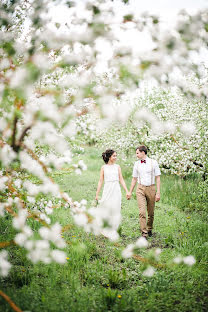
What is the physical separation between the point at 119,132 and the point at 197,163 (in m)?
5.81

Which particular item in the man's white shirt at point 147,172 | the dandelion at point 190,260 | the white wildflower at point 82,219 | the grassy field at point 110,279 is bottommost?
the grassy field at point 110,279

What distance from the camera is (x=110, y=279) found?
3.67 meters

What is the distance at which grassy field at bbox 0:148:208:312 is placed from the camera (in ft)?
10.4

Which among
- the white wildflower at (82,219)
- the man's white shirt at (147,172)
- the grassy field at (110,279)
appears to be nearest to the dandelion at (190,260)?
the grassy field at (110,279)

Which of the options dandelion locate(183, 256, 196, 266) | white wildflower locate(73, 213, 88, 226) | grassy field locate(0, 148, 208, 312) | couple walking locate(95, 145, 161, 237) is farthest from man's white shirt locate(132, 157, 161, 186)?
white wildflower locate(73, 213, 88, 226)

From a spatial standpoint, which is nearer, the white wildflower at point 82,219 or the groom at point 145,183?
the white wildflower at point 82,219

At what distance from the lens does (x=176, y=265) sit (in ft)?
13.7

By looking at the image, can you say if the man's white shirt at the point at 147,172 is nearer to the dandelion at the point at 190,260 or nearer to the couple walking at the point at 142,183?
the couple walking at the point at 142,183

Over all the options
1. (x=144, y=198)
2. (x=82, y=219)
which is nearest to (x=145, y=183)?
(x=144, y=198)

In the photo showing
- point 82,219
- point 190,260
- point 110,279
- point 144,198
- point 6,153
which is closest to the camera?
point 6,153

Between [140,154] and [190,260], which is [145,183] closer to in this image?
[140,154]

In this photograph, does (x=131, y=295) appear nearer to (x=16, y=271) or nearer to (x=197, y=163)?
(x=16, y=271)

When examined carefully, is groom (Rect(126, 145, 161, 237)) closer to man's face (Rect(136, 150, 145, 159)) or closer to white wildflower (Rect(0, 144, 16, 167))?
man's face (Rect(136, 150, 145, 159))

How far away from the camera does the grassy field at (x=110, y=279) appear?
3.16m
